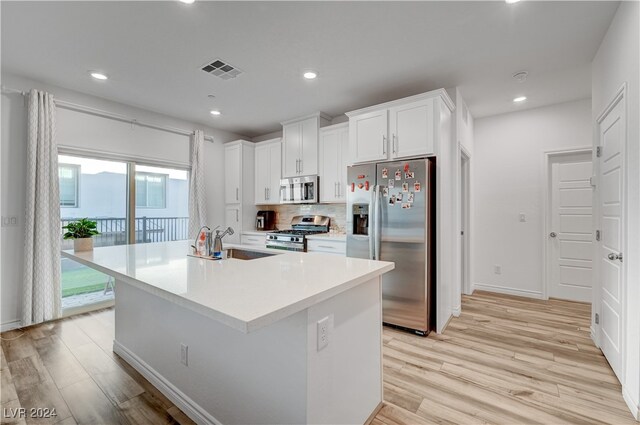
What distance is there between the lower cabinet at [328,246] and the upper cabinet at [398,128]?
1.03 m

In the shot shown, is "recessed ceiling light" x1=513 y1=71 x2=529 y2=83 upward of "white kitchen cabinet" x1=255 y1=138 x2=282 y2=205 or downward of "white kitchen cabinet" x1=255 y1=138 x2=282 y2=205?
upward

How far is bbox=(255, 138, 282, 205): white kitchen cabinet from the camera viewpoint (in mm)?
4871

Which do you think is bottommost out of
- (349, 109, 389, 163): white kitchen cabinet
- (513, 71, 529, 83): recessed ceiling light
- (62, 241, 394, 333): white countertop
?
(62, 241, 394, 333): white countertop

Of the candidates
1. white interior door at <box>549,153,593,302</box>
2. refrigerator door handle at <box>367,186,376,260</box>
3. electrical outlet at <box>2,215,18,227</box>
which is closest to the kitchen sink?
refrigerator door handle at <box>367,186,376,260</box>

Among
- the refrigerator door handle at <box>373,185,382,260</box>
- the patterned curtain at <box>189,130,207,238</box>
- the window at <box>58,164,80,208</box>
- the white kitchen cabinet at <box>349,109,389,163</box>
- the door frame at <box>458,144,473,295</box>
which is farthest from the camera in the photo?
the patterned curtain at <box>189,130,207,238</box>

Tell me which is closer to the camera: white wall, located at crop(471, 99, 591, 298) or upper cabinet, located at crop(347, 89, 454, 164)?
upper cabinet, located at crop(347, 89, 454, 164)

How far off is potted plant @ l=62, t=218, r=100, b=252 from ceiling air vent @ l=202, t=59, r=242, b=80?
70.3 inches

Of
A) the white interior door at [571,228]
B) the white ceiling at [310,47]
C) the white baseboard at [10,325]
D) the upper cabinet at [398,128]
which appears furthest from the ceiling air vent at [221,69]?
the white interior door at [571,228]

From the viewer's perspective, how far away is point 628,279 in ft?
6.36

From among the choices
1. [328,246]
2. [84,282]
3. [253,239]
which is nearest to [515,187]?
[328,246]

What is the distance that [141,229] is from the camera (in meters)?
4.30

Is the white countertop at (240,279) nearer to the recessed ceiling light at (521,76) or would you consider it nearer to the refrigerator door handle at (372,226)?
the refrigerator door handle at (372,226)

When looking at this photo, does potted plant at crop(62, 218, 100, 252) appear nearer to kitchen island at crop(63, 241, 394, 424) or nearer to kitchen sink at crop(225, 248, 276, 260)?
kitchen island at crop(63, 241, 394, 424)

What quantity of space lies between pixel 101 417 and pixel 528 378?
2.89 metres
